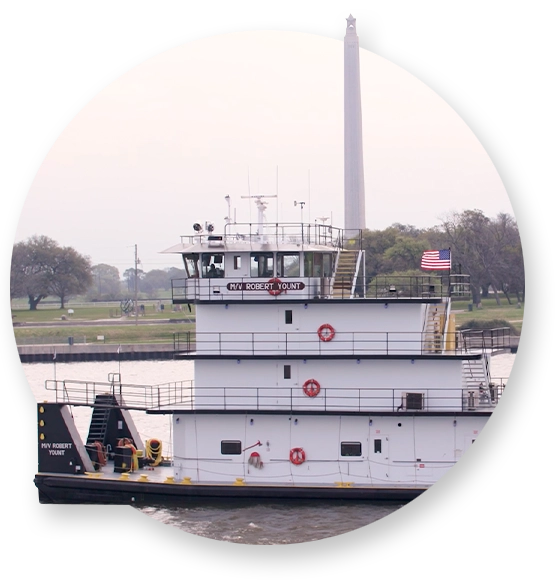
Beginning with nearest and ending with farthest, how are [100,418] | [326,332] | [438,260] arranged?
[326,332] < [438,260] < [100,418]

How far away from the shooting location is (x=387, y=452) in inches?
1016

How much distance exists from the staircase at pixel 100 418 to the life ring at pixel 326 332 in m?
5.55

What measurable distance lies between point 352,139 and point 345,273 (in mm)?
6691

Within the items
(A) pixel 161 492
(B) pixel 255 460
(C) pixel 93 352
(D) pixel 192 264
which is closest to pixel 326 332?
(B) pixel 255 460

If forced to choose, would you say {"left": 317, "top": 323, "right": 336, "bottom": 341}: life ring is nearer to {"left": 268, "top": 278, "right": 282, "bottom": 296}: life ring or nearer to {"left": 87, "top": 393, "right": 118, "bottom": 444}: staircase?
{"left": 268, "top": 278, "right": 282, "bottom": 296}: life ring

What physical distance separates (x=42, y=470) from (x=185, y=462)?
366 cm

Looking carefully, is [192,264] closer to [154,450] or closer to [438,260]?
[154,450]

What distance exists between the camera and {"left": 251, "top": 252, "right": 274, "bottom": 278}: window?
26531 mm

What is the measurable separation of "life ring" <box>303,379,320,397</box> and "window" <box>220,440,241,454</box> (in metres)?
1.88

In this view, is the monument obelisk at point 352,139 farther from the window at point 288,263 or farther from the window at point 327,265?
the window at point 288,263

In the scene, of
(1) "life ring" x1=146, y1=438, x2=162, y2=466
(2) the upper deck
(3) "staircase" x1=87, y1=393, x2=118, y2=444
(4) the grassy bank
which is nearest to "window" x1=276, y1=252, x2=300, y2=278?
(2) the upper deck

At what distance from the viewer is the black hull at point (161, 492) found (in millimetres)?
25578

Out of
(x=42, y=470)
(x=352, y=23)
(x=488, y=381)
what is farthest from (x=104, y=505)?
(x=352, y=23)

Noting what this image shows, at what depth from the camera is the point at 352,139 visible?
33094 millimetres
